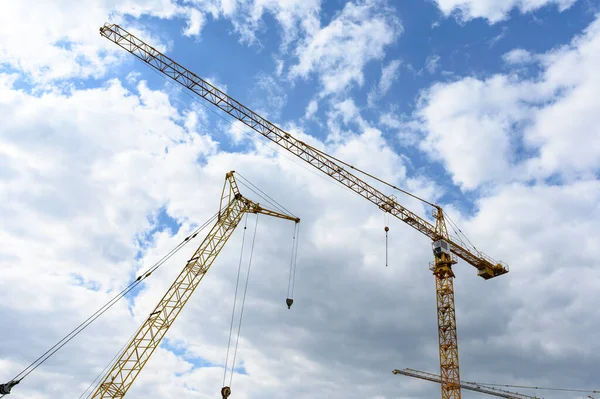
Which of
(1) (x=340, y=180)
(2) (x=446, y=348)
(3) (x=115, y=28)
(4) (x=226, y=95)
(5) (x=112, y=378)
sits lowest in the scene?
(5) (x=112, y=378)

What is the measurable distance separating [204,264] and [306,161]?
25.7 meters

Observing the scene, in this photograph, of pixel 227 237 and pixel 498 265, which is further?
pixel 498 265

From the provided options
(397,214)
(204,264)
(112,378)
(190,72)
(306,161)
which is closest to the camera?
(112,378)

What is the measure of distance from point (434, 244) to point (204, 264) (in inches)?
1797

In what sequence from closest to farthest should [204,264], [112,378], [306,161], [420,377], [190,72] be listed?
1. [112,378]
2. [204,264]
3. [190,72]
4. [306,161]
5. [420,377]

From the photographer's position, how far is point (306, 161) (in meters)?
85.1

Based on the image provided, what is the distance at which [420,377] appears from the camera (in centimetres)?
12144

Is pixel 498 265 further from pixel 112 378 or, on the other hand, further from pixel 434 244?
pixel 112 378

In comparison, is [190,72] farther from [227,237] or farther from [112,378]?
[112,378]

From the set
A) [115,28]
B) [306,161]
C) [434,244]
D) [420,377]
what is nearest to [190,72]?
[115,28]

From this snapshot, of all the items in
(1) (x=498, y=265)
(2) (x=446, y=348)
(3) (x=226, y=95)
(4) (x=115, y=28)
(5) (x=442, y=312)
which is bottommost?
(2) (x=446, y=348)

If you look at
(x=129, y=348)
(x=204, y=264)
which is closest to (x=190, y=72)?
(x=204, y=264)

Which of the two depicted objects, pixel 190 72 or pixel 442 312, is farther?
pixel 442 312

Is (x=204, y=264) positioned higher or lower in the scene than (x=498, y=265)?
lower
